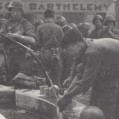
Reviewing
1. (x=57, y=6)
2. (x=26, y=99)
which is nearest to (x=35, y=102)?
(x=26, y=99)

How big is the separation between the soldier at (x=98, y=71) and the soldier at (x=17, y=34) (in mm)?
4216

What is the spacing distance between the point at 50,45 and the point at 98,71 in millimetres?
5231

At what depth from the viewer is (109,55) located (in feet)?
19.5

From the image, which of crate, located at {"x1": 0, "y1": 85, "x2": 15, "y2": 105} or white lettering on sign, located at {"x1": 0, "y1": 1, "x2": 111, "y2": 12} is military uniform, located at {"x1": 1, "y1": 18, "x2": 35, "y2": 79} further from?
white lettering on sign, located at {"x1": 0, "y1": 1, "x2": 111, "y2": 12}

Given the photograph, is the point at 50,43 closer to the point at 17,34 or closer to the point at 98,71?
the point at 17,34

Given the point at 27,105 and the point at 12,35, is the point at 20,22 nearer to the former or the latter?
the point at 12,35

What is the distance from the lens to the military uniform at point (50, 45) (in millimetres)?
10906

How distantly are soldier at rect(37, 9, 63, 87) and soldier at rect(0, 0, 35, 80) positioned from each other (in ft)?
1.26

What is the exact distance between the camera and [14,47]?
1038cm

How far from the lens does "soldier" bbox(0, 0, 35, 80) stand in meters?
10.4

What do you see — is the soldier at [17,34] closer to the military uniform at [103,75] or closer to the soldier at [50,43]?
the soldier at [50,43]

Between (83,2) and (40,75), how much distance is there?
8.63 metres

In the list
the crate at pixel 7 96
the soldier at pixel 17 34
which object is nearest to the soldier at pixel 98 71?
the crate at pixel 7 96

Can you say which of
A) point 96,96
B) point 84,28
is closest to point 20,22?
point 84,28
